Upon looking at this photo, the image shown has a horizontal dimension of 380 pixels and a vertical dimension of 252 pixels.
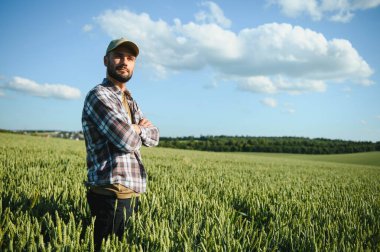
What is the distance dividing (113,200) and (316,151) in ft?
239

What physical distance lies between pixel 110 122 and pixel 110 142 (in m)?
0.24

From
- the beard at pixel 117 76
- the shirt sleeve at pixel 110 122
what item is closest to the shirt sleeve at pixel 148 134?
the shirt sleeve at pixel 110 122

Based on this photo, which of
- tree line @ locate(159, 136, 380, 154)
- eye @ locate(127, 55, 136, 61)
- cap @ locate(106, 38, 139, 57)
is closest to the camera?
cap @ locate(106, 38, 139, 57)

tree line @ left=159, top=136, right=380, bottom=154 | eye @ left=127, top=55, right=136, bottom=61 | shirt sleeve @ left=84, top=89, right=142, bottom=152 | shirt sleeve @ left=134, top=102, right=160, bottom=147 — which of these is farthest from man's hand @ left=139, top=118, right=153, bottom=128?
tree line @ left=159, top=136, right=380, bottom=154

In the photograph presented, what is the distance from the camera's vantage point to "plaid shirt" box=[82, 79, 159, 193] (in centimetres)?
225

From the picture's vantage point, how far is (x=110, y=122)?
2.24 meters

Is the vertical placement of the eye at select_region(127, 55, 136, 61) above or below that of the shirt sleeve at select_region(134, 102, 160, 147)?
above

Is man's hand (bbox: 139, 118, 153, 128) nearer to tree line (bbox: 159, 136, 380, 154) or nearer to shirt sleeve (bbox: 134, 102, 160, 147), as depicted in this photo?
shirt sleeve (bbox: 134, 102, 160, 147)

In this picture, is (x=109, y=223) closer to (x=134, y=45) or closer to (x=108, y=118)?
(x=108, y=118)

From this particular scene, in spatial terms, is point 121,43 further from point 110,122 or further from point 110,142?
point 110,142

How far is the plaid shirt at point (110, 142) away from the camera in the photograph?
2248 millimetres

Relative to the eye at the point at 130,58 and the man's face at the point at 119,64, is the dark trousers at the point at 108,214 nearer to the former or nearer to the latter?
the man's face at the point at 119,64

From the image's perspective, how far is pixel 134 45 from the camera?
2574mm

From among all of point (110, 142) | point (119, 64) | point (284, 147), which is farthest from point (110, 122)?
point (284, 147)
